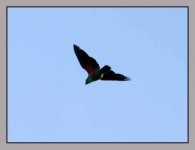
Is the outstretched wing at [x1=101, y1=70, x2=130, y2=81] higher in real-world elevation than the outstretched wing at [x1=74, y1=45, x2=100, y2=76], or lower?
lower

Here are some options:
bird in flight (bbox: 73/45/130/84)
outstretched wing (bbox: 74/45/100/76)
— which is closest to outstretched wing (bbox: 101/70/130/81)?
bird in flight (bbox: 73/45/130/84)

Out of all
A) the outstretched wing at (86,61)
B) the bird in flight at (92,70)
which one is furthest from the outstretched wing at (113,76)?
the outstretched wing at (86,61)

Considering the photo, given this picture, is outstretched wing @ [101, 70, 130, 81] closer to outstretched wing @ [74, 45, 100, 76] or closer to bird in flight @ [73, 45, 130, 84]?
bird in flight @ [73, 45, 130, 84]

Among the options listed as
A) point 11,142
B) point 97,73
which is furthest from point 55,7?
point 11,142

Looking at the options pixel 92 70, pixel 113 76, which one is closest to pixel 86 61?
pixel 92 70

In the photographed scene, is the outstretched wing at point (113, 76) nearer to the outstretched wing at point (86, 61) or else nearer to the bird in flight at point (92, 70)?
the bird in flight at point (92, 70)

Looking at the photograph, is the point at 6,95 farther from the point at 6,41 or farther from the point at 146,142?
the point at 146,142

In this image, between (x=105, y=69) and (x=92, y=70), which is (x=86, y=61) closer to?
(x=92, y=70)
